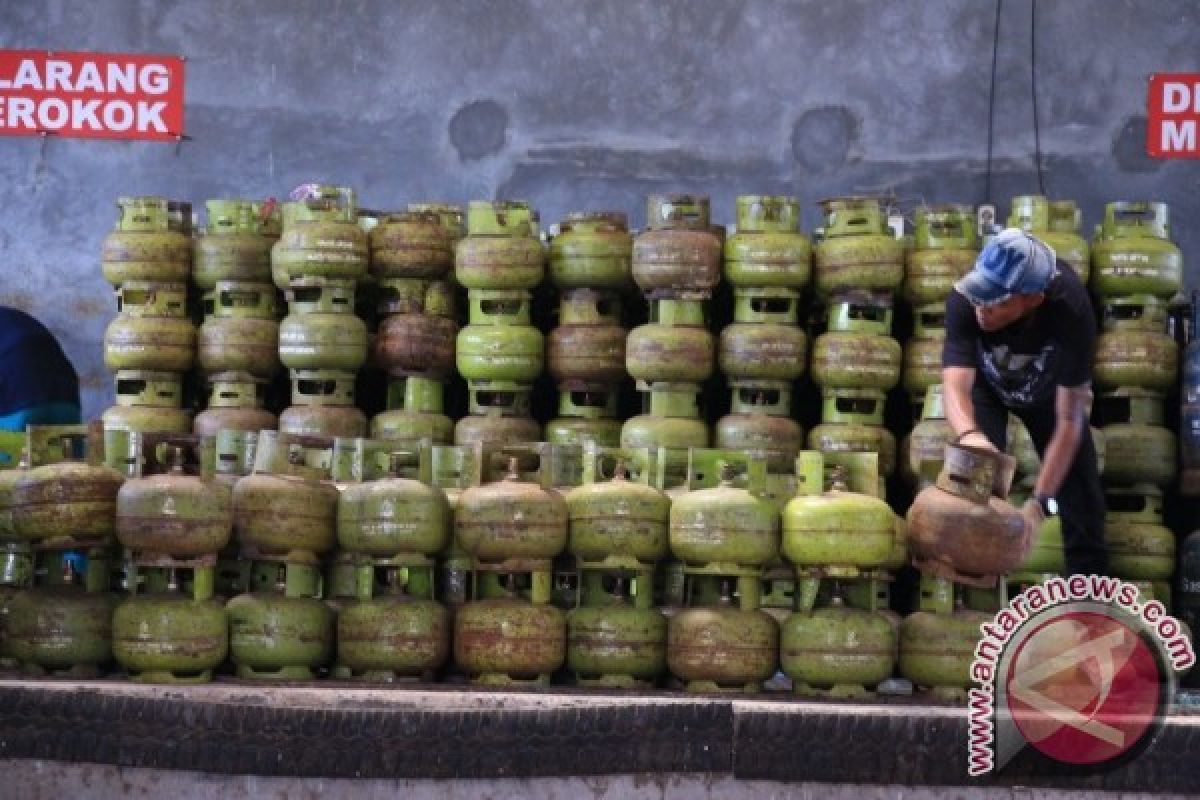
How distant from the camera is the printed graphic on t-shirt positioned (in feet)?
22.7

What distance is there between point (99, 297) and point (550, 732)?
21.8 ft

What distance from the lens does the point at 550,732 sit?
6.10 metres

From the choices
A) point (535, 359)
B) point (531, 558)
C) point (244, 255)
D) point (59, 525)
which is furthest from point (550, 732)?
point (244, 255)

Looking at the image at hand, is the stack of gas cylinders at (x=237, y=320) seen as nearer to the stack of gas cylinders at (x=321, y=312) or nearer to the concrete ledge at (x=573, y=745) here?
the stack of gas cylinders at (x=321, y=312)

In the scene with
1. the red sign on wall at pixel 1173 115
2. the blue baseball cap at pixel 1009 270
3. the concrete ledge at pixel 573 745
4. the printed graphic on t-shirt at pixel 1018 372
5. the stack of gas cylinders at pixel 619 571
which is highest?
the red sign on wall at pixel 1173 115

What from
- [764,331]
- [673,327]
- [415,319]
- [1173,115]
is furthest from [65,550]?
[1173,115]

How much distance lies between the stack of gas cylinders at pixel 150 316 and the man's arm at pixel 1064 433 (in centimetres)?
389

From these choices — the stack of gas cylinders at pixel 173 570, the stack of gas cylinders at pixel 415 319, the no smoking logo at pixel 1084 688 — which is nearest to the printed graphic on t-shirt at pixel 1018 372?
the no smoking logo at pixel 1084 688

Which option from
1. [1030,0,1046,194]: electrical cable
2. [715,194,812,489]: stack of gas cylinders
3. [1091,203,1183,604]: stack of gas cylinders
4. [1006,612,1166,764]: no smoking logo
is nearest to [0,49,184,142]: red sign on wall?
[715,194,812,489]: stack of gas cylinders

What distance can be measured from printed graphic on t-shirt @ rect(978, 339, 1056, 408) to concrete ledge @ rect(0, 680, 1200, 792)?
1396 millimetres

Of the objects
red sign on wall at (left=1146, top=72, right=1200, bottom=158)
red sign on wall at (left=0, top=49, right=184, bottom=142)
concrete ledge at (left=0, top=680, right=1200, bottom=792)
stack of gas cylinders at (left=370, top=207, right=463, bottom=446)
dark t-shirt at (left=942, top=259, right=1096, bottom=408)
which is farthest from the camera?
red sign on wall at (left=0, top=49, right=184, bottom=142)

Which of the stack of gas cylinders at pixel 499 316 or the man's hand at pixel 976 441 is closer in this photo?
the man's hand at pixel 976 441

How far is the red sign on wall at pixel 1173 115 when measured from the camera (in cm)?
1109

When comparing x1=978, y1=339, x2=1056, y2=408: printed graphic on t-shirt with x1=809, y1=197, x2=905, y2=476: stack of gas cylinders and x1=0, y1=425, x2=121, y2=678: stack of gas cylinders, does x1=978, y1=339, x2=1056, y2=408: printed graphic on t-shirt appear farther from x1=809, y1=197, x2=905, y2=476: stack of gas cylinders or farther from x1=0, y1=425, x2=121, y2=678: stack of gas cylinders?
x1=0, y1=425, x2=121, y2=678: stack of gas cylinders
